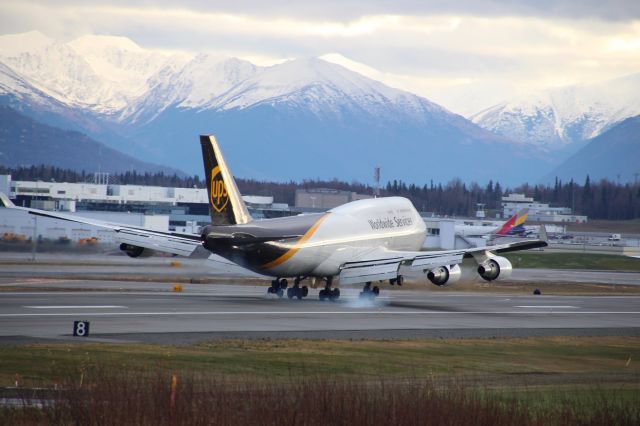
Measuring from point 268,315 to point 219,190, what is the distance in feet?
23.1

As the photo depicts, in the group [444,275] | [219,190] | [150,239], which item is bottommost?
[444,275]

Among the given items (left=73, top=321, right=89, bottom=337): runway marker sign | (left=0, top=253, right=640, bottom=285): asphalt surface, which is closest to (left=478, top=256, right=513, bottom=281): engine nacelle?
(left=0, top=253, right=640, bottom=285): asphalt surface

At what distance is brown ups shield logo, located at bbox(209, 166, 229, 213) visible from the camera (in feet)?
174

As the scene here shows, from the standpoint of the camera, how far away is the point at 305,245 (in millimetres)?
58031

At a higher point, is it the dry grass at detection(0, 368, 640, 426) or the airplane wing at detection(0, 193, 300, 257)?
the airplane wing at detection(0, 193, 300, 257)

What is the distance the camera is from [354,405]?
20.9m

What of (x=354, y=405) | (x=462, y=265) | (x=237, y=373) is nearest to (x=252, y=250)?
(x=462, y=265)

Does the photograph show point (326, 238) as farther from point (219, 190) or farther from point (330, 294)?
point (219, 190)

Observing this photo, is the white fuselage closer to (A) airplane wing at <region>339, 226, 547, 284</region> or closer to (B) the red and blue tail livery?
(A) airplane wing at <region>339, 226, 547, 284</region>

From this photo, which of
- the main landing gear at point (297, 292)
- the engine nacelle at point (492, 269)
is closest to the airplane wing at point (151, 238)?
the main landing gear at point (297, 292)

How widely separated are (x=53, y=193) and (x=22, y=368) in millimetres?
156684

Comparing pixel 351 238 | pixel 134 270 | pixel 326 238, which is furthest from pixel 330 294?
pixel 134 270

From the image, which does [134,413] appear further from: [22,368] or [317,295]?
[317,295]

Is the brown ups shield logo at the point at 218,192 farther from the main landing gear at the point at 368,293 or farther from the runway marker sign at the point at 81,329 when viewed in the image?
the runway marker sign at the point at 81,329
